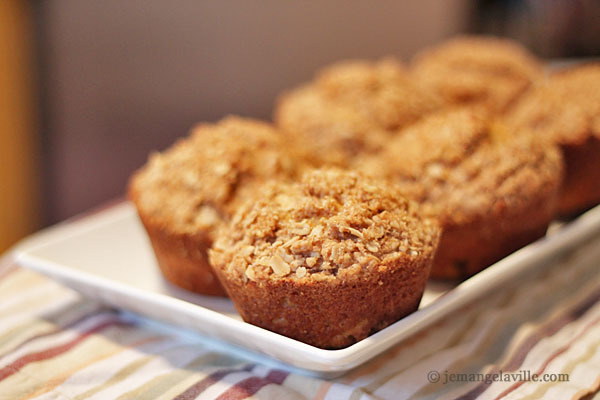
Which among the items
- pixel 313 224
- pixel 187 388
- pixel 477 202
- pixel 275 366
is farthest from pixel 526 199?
pixel 187 388

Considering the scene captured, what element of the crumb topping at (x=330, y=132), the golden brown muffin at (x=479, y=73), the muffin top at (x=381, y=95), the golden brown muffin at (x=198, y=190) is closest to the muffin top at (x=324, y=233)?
the golden brown muffin at (x=198, y=190)

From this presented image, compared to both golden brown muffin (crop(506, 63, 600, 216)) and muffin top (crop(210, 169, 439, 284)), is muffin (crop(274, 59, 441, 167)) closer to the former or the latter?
golden brown muffin (crop(506, 63, 600, 216))

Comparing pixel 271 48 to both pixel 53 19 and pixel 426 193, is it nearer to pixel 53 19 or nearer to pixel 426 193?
pixel 53 19

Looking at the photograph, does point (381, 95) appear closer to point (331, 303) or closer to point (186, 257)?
point (186, 257)

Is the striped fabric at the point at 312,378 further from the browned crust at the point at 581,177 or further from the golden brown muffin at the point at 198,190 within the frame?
the browned crust at the point at 581,177

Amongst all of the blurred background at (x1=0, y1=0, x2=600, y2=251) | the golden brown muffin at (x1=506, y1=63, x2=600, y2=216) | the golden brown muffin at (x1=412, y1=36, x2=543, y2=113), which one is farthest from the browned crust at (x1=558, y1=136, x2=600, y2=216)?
the blurred background at (x1=0, y1=0, x2=600, y2=251)

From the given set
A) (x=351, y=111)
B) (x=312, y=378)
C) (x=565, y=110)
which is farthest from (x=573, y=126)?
(x=312, y=378)
